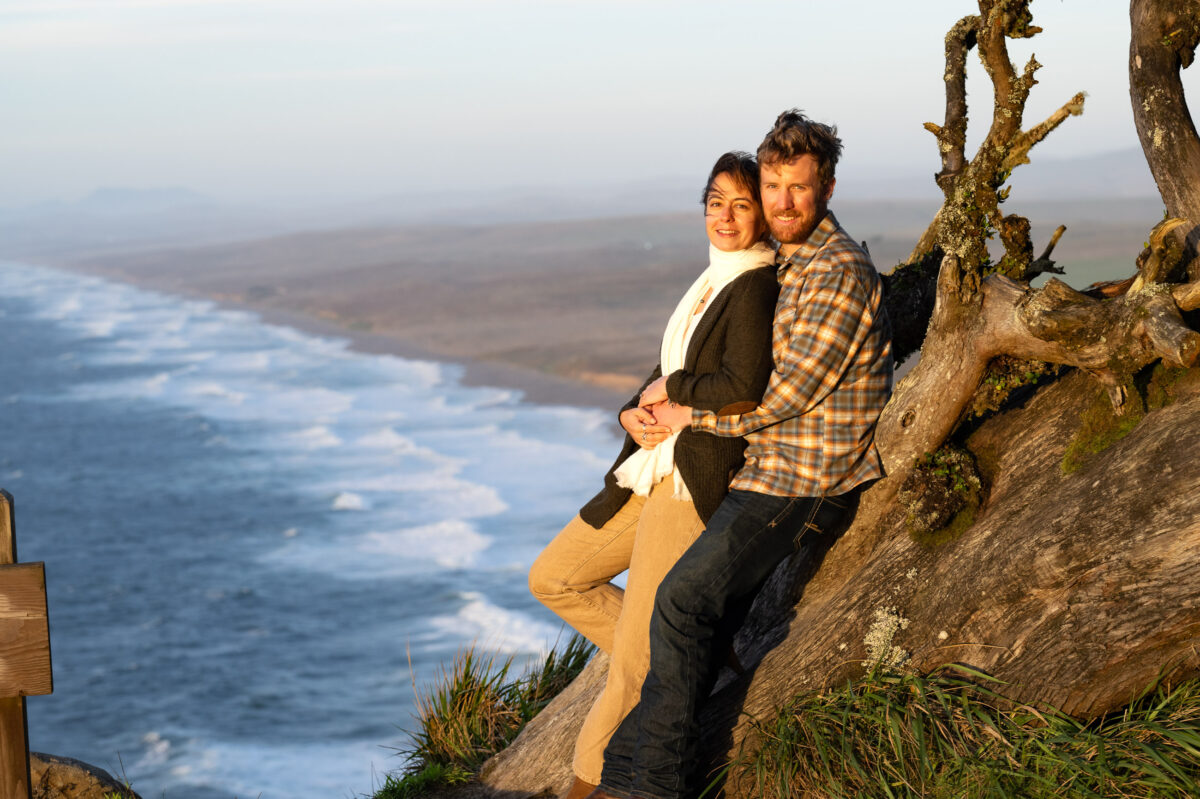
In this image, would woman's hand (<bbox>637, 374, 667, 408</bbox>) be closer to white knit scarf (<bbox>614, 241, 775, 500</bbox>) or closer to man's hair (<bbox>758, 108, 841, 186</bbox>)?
white knit scarf (<bbox>614, 241, 775, 500</bbox>)

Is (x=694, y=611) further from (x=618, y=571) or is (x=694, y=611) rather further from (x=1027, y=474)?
(x=1027, y=474)

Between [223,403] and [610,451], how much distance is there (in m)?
21.5

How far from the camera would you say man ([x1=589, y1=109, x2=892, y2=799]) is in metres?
4.53

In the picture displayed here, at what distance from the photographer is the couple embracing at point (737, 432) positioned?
4570 millimetres

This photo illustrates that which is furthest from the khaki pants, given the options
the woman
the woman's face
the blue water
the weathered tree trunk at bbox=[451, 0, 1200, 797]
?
the blue water

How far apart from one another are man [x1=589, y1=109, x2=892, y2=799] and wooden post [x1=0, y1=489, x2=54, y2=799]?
7.34 ft

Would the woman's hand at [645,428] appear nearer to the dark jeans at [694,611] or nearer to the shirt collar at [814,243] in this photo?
the dark jeans at [694,611]

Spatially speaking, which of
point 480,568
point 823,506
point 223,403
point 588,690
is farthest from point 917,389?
point 223,403

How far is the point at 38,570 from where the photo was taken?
453cm

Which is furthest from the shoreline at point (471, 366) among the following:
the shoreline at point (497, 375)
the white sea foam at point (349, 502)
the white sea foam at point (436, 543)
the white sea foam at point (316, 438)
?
the white sea foam at point (436, 543)

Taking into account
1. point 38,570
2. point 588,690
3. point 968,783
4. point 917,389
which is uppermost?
point 917,389

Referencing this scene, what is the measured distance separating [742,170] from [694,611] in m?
1.77

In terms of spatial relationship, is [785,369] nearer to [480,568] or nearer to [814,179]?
[814,179]

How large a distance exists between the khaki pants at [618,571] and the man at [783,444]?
0.21 meters
